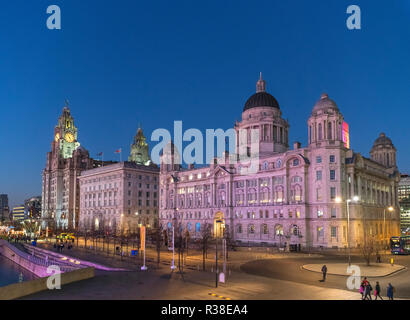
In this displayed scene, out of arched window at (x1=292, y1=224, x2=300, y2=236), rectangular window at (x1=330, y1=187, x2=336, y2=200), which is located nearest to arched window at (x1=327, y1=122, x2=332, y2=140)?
rectangular window at (x1=330, y1=187, x2=336, y2=200)

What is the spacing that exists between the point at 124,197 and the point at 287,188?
73.6 metres

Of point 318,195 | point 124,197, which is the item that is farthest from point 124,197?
point 318,195

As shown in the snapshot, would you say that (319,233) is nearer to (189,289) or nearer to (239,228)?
(239,228)

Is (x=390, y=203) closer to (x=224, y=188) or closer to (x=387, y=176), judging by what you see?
(x=387, y=176)

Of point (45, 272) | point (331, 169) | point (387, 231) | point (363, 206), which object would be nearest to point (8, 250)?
point (45, 272)

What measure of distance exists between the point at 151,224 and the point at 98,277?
371 ft

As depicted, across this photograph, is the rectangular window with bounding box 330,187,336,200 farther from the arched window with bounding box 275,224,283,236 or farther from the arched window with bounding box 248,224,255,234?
the arched window with bounding box 248,224,255,234

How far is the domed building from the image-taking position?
8575cm

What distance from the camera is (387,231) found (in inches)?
4166

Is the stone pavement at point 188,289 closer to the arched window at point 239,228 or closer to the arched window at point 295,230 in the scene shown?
the arched window at point 295,230

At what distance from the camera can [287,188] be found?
93312 mm

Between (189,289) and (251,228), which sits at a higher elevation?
(189,289)

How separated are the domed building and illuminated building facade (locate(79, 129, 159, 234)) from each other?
1783 cm

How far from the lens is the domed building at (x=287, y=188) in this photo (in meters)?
85.8
